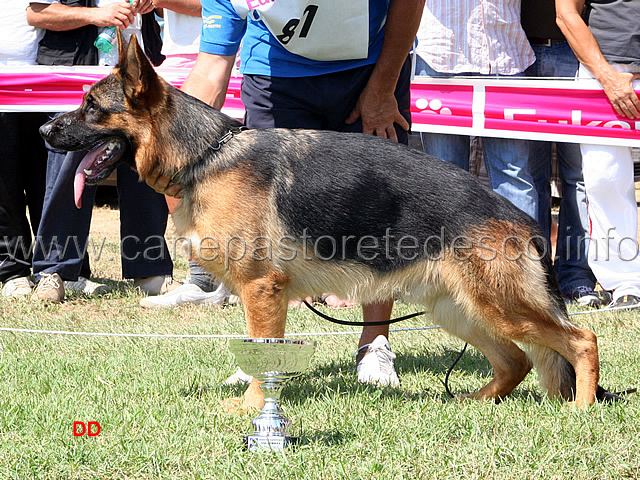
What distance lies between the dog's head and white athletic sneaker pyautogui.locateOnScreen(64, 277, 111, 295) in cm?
309

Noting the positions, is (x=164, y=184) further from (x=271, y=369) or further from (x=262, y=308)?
(x=271, y=369)

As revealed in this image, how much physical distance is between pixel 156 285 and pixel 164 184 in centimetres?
303

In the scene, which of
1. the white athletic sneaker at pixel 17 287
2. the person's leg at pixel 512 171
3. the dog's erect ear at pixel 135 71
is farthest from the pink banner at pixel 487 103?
the dog's erect ear at pixel 135 71

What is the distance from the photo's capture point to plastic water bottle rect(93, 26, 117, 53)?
6090mm

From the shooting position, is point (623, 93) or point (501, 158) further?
point (501, 158)

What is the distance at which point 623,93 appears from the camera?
540cm

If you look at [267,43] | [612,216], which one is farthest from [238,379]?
[612,216]

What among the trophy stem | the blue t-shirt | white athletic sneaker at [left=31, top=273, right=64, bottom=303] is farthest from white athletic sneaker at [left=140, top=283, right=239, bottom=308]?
the trophy stem

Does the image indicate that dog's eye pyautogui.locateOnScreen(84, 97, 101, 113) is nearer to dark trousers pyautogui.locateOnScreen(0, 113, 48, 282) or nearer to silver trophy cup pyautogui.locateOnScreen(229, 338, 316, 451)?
silver trophy cup pyautogui.locateOnScreen(229, 338, 316, 451)

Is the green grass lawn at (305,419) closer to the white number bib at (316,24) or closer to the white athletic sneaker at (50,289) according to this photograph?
the white athletic sneaker at (50,289)

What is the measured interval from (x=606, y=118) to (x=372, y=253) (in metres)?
3.21

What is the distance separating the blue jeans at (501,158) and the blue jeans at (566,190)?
0.14 m

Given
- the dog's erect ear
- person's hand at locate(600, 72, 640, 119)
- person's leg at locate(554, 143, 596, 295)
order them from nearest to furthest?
the dog's erect ear
person's hand at locate(600, 72, 640, 119)
person's leg at locate(554, 143, 596, 295)

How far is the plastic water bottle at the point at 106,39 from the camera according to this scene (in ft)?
20.0
